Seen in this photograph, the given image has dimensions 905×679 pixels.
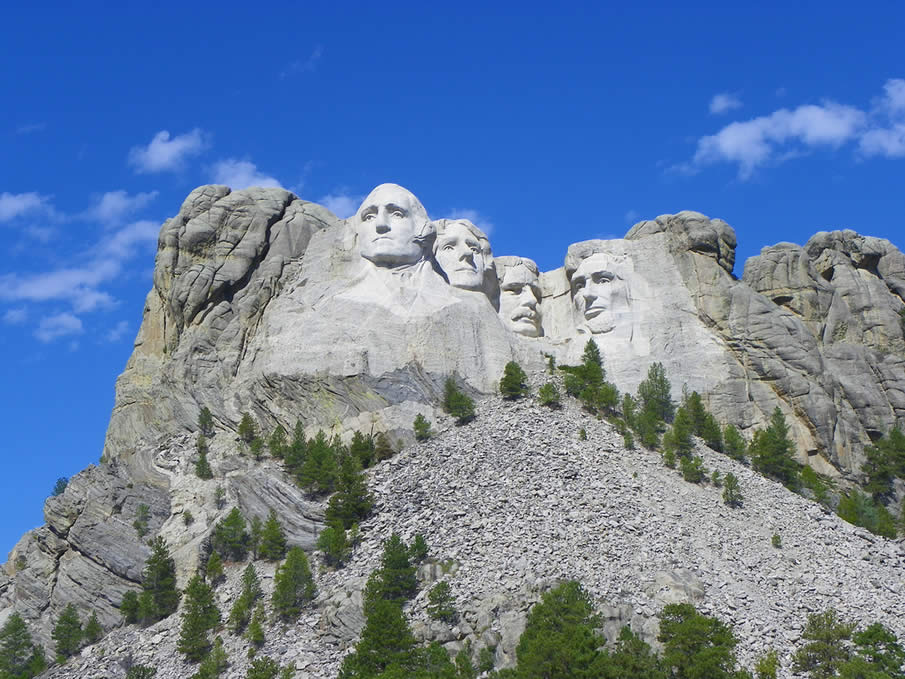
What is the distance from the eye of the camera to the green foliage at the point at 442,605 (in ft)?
162

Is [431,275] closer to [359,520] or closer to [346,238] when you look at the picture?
[346,238]

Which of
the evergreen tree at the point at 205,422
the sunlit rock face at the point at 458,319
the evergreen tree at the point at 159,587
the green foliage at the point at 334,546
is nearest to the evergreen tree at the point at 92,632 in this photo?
the evergreen tree at the point at 159,587

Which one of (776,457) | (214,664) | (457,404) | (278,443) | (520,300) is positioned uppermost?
(520,300)

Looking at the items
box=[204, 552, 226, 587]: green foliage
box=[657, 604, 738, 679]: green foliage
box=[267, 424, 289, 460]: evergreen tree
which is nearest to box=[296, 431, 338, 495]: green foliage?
box=[267, 424, 289, 460]: evergreen tree

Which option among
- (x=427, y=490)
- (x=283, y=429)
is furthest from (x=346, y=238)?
(x=427, y=490)

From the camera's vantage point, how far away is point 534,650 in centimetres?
4650

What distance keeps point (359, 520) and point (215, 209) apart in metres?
15.8

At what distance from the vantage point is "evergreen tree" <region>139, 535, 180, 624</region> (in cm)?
5372

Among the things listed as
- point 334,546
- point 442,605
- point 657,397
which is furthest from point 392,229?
point 442,605

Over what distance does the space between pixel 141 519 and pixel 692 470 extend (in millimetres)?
16368

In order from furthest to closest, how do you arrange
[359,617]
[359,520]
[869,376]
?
[869,376] < [359,520] < [359,617]

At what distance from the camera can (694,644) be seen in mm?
46688

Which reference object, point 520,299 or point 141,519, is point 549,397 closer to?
point 520,299

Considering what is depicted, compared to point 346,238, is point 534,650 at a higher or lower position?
lower
